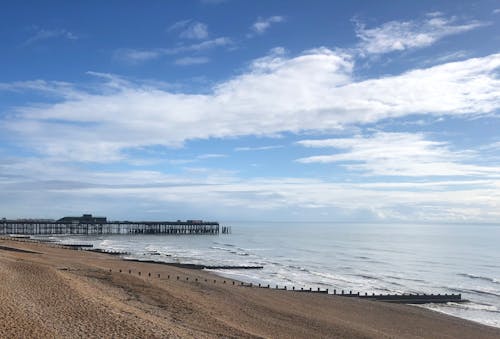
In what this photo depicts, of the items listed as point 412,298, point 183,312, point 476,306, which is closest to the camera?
point 183,312

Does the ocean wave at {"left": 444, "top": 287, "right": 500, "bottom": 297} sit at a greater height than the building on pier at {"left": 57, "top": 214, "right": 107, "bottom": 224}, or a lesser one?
lesser

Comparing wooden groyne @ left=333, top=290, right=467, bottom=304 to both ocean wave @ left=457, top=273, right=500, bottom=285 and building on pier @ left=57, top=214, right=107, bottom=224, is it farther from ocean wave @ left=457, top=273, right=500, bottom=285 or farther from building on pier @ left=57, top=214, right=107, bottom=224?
building on pier @ left=57, top=214, right=107, bottom=224

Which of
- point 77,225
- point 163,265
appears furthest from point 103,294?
point 77,225

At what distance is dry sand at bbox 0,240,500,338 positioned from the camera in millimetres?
14750

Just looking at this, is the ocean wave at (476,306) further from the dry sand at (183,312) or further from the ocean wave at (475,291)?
the ocean wave at (475,291)

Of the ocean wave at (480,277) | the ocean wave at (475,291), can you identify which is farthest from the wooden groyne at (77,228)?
the ocean wave at (475,291)

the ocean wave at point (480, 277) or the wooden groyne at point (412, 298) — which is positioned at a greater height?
the wooden groyne at point (412, 298)

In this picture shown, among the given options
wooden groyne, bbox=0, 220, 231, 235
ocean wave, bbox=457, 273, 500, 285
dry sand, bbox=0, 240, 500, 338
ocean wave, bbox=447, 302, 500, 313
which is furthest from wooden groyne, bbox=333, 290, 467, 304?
wooden groyne, bbox=0, 220, 231, 235

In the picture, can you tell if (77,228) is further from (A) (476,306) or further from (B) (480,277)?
(A) (476,306)

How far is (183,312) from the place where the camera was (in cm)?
1948

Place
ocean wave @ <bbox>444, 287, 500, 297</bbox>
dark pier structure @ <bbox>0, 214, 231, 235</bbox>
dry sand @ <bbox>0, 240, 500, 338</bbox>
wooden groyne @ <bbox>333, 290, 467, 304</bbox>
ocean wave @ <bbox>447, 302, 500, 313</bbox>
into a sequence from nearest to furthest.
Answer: dry sand @ <bbox>0, 240, 500, 338</bbox> < ocean wave @ <bbox>447, 302, 500, 313</bbox> < wooden groyne @ <bbox>333, 290, 467, 304</bbox> < ocean wave @ <bbox>444, 287, 500, 297</bbox> < dark pier structure @ <bbox>0, 214, 231, 235</bbox>

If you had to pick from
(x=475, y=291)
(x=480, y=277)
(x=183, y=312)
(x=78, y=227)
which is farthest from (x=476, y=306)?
(x=78, y=227)

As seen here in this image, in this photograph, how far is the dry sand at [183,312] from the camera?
14750mm

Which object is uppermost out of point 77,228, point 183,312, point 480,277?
point 77,228
